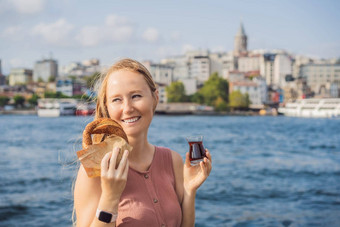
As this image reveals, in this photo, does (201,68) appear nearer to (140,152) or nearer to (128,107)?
(140,152)

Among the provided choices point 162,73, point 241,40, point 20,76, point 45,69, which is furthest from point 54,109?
point 241,40

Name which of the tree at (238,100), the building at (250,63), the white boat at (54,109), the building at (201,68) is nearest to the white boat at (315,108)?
the tree at (238,100)

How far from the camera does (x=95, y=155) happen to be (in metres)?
1.34

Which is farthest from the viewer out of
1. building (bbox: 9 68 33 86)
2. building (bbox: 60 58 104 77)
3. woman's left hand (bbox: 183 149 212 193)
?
building (bbox: 9 68 33 86)

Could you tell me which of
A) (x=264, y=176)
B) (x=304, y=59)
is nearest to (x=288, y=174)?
(x=264, y=176)

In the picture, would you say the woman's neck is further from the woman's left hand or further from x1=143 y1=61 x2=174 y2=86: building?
x1=143 y1=61 x2=174 y2=86: building

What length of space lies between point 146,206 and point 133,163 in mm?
158

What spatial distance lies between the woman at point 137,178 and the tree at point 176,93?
74.0 metres

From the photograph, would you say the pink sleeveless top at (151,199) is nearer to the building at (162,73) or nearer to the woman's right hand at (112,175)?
the woman's right hand at (112,175)

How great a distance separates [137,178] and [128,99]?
28 centimetres

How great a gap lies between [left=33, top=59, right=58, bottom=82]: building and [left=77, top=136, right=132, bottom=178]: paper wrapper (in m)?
121

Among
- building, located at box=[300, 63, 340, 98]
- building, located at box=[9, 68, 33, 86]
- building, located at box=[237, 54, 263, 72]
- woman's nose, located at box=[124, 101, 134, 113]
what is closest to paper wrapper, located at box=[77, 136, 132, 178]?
woman's nose, located at box=[124, 101, 134, 113]

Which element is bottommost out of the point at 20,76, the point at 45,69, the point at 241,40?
the point at 20,76

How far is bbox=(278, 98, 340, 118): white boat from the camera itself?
6207 centimetres
